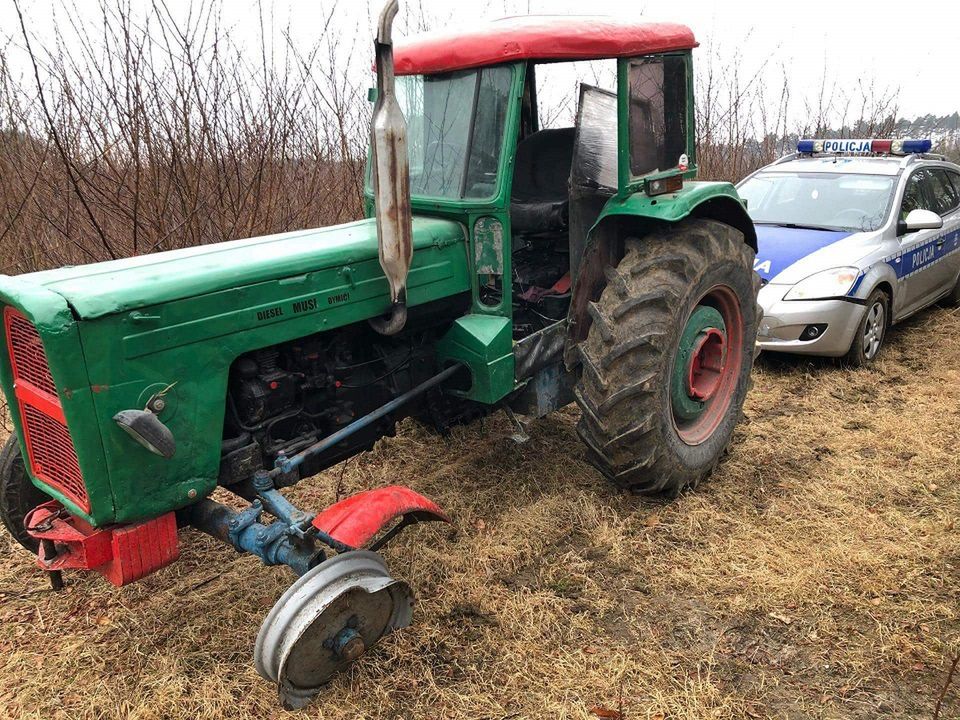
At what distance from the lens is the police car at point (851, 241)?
5238 millimetres

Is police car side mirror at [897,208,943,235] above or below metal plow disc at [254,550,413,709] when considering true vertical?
above

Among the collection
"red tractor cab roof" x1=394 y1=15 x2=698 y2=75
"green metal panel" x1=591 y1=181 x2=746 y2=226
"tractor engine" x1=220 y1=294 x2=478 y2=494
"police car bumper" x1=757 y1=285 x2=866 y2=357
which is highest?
"red tractor cab roof" x1=394 y1=15 x2=698 y2=75

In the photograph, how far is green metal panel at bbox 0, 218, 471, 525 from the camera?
2.22m

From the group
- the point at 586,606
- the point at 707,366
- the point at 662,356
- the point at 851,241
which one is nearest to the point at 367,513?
the point at 586,606

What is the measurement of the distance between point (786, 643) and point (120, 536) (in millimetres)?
2332

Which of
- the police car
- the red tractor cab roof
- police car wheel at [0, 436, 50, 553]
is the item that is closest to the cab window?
the red tractor cab roof

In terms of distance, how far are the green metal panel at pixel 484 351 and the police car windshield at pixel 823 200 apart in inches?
145

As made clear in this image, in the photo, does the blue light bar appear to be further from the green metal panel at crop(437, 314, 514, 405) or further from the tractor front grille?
the tractor front grille

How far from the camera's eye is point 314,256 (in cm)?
274

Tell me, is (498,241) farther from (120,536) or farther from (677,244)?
(120,536)

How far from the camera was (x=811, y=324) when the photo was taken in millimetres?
5199

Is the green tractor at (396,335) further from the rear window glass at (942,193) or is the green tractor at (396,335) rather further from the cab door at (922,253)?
the rear window glass at (942,193)

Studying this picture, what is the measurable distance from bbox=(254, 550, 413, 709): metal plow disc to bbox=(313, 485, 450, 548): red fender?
0.09 m

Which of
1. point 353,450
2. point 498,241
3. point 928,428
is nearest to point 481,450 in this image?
point 353,450
